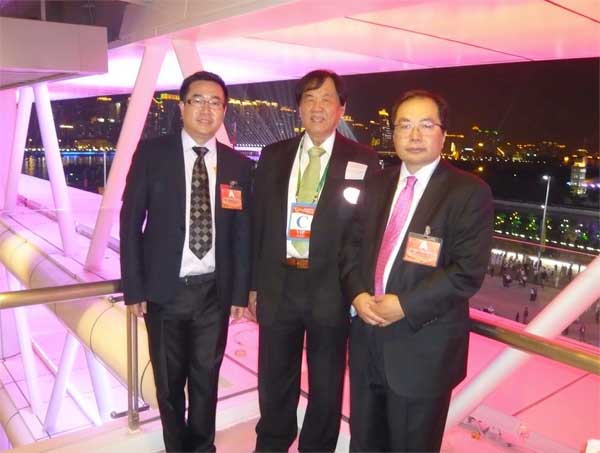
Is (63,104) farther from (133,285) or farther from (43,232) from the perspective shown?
(133,285)

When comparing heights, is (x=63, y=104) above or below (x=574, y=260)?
above

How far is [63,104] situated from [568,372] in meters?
17.6

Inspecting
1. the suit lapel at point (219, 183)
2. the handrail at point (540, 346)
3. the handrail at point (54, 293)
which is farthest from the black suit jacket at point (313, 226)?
the handrail at point (54, 293)

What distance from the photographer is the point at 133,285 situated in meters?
1.94

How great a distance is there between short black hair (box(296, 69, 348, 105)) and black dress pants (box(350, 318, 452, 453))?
0.88 metres

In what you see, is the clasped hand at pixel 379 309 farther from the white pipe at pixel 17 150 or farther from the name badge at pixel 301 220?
the white pipe at pixel 17 150

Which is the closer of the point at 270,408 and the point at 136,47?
the point at 270,408

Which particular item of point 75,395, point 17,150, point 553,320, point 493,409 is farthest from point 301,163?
point 75,395

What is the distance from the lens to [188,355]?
6.82 ft

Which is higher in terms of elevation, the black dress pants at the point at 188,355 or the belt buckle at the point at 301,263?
the belt buckle at the point at 301,263

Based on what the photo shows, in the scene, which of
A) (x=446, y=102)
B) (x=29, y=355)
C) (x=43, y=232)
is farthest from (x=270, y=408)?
(x=29, y=355)

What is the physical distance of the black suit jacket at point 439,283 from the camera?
1.49 metres

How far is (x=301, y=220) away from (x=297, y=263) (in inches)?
6.6

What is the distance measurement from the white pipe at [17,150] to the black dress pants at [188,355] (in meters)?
9.28
